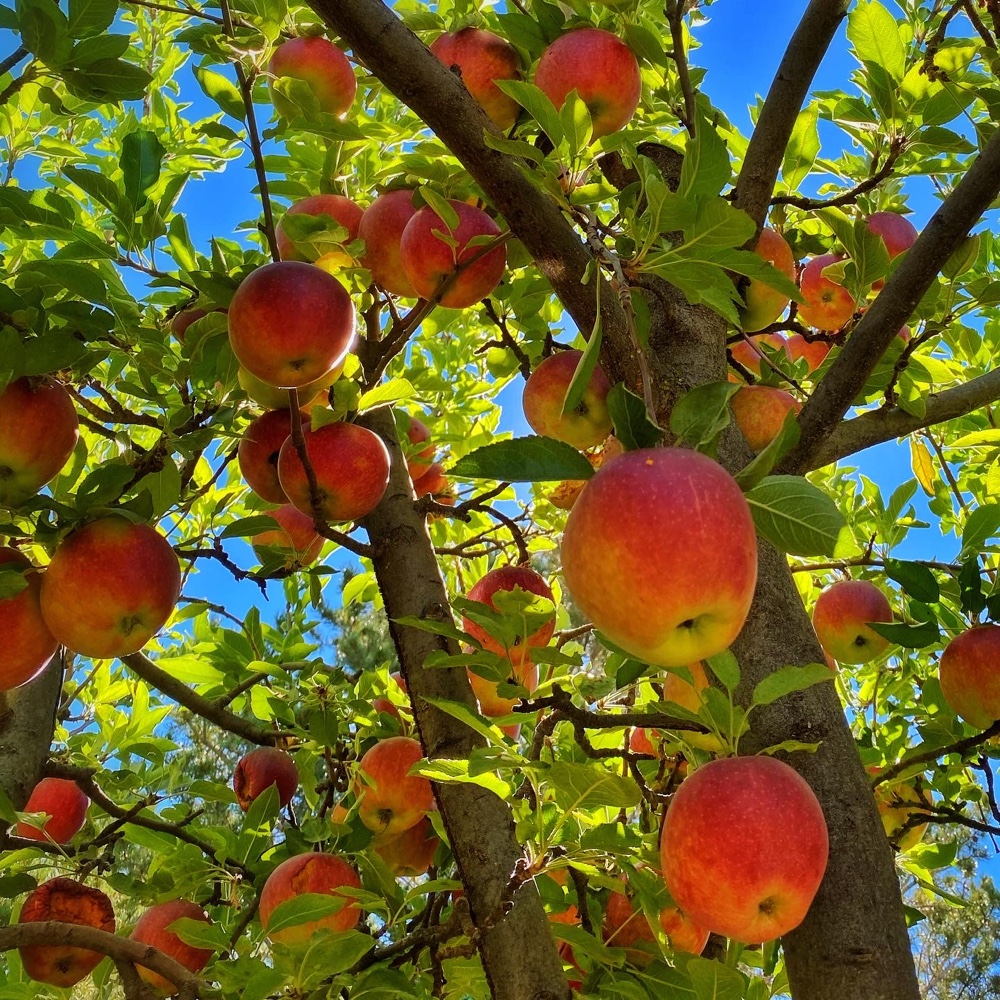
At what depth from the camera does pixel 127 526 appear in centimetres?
151

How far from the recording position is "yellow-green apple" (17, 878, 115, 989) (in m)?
1.86

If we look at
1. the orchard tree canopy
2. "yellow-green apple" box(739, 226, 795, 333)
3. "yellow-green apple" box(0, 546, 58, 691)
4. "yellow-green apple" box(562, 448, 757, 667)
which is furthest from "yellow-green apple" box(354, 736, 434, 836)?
"yellow-green apple" box(739, 226, 795, 333)

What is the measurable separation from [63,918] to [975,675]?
6.47 ft

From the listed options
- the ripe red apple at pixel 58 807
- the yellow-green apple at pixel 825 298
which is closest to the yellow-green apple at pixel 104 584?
the ripe red apple at pixel 58 807

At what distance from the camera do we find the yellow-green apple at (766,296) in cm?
184

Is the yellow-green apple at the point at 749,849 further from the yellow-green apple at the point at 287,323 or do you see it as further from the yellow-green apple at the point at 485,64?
the yellow-green apple at the point at 485,64

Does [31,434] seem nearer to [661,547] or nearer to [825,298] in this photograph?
[661,547]

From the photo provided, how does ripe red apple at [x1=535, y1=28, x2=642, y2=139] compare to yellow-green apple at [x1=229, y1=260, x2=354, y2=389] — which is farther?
ripe red apple at [x1=535, y1=28, x2=642, y2=139]

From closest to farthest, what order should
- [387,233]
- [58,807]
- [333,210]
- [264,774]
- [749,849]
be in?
[749,849] → [387,233] → [333,210] → [264,774] → [58,807]

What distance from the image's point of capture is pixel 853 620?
2.26 metres

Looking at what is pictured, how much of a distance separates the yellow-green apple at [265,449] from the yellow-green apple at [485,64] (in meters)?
0.75

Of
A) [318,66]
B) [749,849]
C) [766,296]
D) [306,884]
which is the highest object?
[318,66]

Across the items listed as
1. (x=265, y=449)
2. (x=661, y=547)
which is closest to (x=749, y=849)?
(x=661, y=547)

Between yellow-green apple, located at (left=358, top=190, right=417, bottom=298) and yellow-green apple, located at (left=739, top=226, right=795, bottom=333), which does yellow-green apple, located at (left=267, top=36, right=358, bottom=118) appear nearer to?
yellow-green apple, located at (left=358, top=190, right=417, bottom=298)
